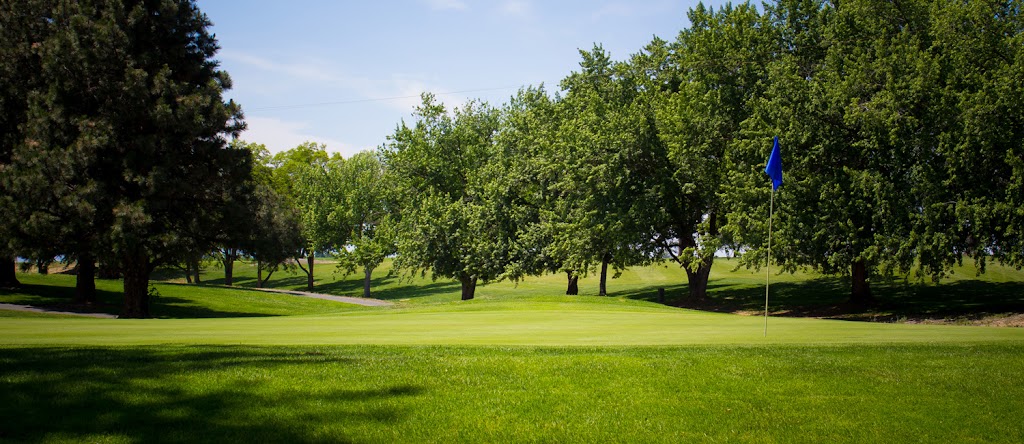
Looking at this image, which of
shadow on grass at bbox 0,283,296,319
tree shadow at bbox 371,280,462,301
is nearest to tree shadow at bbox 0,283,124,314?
shadow on grass at bbox 0,283,296,319

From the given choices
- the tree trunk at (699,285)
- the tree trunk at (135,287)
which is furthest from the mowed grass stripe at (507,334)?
the tree trunk at (699,285)

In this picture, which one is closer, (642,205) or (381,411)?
(381,411)

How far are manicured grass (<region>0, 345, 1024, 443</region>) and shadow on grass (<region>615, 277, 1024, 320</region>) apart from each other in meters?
23.7

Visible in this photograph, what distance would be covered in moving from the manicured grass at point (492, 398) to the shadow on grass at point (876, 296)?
77.8ft

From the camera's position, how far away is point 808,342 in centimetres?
1338

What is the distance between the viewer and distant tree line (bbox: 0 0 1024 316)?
26.1 m

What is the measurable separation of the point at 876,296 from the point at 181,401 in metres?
39.5

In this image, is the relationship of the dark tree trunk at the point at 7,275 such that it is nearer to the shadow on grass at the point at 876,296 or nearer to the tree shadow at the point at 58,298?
the tree shadow at the point at 58,298

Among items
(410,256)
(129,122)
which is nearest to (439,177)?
(410,256)

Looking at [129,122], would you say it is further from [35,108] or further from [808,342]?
[808,342]

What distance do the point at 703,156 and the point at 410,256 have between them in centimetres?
2042

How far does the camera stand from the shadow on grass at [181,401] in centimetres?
628

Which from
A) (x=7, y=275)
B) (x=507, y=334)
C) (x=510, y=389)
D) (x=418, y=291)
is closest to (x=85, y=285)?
(x=7, y=275)

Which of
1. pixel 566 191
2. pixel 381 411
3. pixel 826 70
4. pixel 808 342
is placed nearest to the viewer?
pixel 381 411
